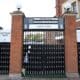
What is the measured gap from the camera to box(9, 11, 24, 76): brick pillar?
1964 cm

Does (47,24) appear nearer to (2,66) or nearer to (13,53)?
(13,53)

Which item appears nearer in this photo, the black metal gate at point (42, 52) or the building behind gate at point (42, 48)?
the building behind gate at point (42, 48)

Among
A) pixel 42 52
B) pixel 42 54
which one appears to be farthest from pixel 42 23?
pixel 42 54

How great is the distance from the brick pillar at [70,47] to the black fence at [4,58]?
13.8 feet

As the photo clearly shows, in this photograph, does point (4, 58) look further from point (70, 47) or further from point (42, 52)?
point (70, 47)

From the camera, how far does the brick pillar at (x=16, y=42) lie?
19641 millimetres

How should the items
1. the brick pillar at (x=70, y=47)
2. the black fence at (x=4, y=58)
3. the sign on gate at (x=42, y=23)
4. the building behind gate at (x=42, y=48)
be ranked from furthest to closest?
the black fence at (x=4, y=58) → the sign on gate at (x=42, y=23) → the building behind gate at (x=42, y=48) → the brick pillar at (x=70, y=47)

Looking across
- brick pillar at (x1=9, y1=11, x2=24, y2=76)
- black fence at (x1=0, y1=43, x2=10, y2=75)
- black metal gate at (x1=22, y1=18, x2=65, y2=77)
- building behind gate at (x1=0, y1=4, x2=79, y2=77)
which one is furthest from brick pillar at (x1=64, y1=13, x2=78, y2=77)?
black fence at (x1=0, y1=43, x2=10, y2=75)

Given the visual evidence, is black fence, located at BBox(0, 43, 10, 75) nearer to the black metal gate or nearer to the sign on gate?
the black metal gate

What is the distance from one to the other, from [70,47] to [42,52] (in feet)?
6.62

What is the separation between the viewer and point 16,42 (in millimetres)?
19859

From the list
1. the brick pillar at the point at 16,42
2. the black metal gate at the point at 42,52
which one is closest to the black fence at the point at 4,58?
the brick pillar at the point at 16,42

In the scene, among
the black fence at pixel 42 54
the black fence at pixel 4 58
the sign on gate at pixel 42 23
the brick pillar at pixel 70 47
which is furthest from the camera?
the black fence at pixel 4 58

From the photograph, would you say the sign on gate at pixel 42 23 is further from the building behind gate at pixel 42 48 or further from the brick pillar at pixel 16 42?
the brick pillar at pixel 16 42
